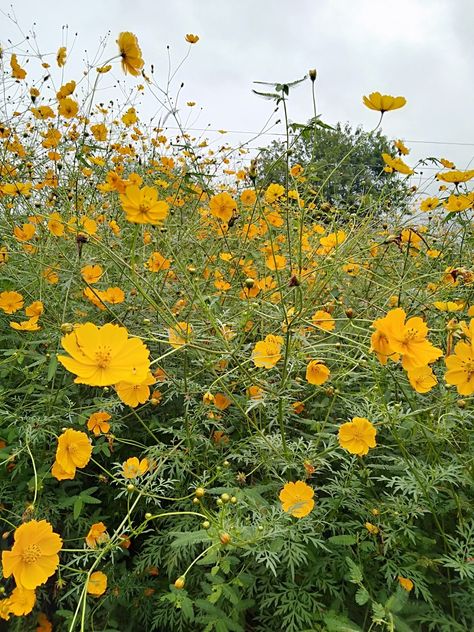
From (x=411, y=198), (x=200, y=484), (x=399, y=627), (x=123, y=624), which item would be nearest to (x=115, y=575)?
(x=123, y=624)

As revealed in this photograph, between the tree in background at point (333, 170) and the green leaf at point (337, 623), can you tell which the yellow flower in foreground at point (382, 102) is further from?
the green leaf at point (337, 623)

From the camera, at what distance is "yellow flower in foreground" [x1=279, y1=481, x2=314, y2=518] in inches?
32.7

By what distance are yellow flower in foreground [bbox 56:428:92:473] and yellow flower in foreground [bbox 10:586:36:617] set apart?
0.69 feet

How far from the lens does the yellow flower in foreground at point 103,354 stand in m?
0.76

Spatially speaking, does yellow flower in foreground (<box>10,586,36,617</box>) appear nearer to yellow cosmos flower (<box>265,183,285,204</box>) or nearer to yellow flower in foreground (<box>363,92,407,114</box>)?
yellow flower in foreground (<box>363,92,407,114</box>)

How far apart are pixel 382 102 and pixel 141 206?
0.69m

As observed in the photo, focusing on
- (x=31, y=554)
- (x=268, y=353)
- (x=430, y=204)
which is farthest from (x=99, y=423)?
(x=430, y=204)

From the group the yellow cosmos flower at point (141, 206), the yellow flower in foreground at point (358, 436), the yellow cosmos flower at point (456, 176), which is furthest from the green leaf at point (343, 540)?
the yellow cosmos flower at point (456, 176)

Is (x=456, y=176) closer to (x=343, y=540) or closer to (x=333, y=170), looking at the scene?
(x=333, y=170)

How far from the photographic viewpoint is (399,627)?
750mm

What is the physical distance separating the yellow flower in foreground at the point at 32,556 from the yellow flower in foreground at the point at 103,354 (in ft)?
0.95

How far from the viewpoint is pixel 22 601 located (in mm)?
802

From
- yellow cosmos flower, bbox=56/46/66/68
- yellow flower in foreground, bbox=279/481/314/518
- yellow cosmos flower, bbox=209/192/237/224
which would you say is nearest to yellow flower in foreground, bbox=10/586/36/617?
yellow flower in foreground, bbox=279/481/314/518

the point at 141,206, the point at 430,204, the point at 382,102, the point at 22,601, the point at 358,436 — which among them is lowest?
the point at 22,601
